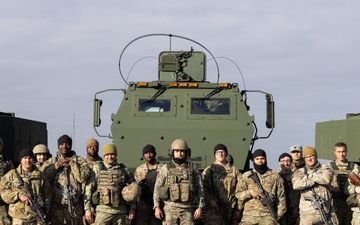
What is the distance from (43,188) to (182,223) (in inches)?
74.2

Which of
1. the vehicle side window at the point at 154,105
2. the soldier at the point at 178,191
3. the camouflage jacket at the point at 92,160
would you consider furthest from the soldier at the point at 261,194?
the vehicle side window at the point at 154,105

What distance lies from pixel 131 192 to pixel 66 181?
0.94 metres

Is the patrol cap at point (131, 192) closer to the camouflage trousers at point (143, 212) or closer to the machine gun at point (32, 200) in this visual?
the camouflage trousers at point (143, 212)

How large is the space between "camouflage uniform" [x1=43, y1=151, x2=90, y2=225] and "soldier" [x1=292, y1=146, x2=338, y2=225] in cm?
281

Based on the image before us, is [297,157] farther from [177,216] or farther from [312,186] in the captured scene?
[177,216]

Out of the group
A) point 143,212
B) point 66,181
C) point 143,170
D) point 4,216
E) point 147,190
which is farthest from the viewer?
point 143,170

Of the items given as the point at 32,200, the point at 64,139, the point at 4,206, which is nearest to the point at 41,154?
the point at 64,139

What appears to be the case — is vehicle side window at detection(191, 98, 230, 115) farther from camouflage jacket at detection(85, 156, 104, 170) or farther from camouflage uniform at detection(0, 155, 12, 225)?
camouflage uniform at detection(0, 155, 12, 225)

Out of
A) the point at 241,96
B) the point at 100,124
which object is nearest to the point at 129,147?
the point at 100,124

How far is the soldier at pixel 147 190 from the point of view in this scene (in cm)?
1087

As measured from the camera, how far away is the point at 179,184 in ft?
33.4

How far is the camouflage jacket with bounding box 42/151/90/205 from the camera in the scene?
10359 mm

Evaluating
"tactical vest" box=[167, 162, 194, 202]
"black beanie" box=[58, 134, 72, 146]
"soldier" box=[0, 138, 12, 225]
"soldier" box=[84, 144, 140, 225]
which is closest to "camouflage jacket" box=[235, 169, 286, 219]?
"tactical vest" box=[167, 162, 194, 202]

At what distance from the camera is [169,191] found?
1016cm
